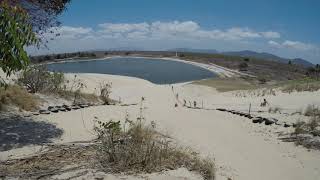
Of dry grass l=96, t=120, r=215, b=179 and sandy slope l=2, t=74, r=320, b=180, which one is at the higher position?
dry grass l=96, t=120, r=215, b=179

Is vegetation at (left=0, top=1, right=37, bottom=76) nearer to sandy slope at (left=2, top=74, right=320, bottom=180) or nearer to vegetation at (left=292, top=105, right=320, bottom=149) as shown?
sandy slope at (left=2, top=74, right=320, bottom=180)

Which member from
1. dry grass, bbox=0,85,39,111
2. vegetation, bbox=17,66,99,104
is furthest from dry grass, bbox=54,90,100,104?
dry grass, bbox=0,85,39,111

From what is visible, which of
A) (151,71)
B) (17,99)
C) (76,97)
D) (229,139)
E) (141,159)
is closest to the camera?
(141,159)

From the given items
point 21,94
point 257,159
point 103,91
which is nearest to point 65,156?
point 257,159

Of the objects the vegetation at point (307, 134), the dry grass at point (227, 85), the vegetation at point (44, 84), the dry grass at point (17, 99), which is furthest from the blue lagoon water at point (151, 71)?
the vegetation at point (307, 134)

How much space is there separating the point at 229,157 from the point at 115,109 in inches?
298

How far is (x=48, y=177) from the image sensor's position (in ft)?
24.9

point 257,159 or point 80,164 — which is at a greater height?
point 80,164

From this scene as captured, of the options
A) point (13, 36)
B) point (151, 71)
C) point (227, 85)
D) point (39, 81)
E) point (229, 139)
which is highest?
point (13, 36)

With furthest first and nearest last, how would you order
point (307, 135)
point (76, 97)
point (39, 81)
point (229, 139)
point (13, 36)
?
point (76, 97) → point (39, 81) → point (229, 139) → point (307, 135) → point (13, 36)

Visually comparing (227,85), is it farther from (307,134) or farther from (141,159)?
(141,159)

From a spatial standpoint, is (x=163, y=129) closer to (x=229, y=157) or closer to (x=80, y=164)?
(x=229, y=157)

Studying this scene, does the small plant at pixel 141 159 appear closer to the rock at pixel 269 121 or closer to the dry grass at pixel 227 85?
the rock at pixel 269 121

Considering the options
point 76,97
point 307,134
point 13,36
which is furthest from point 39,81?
point 13,36
